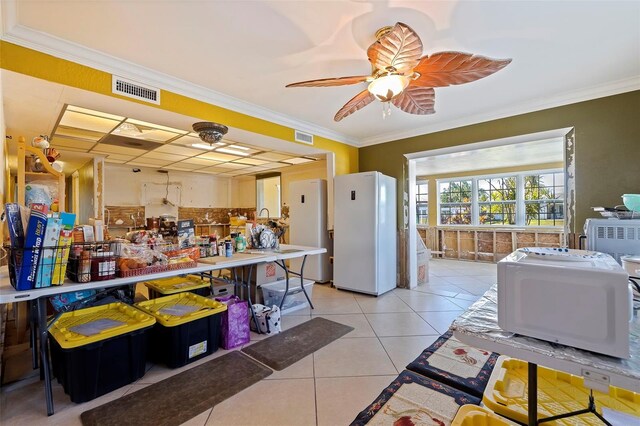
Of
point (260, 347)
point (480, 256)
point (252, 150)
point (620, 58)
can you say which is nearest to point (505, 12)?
point (620, 58)

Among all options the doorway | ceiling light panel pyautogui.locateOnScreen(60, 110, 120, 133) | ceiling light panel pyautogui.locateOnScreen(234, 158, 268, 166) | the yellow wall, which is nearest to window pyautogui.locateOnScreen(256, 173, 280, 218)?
ceiling light panel pyautogui.locateOnScreen(234, 158, 268, 166)

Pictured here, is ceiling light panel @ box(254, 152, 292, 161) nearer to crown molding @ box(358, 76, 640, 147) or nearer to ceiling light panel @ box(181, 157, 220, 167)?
ceiling light panel @ box(181, 157, 220, 167)

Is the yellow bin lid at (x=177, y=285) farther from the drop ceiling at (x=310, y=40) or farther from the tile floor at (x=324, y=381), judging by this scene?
the drop ceiling at (x=310, y=40)

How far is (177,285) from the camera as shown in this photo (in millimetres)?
2916

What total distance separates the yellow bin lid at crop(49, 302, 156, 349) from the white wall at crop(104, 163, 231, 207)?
202 inches

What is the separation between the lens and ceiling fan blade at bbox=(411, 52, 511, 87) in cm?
166

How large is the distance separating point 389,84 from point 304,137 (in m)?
2.30

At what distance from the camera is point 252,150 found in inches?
187

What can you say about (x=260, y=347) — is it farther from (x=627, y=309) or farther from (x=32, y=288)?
(x=627, y=309)

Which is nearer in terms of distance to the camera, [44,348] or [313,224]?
[44,348]

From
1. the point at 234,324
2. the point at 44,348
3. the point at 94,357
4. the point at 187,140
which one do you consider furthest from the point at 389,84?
the point at 187,140

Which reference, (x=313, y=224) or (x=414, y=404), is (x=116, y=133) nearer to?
(x=313, y=224)

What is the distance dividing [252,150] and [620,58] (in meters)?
4.50

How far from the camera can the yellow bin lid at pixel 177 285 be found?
2746 mm
